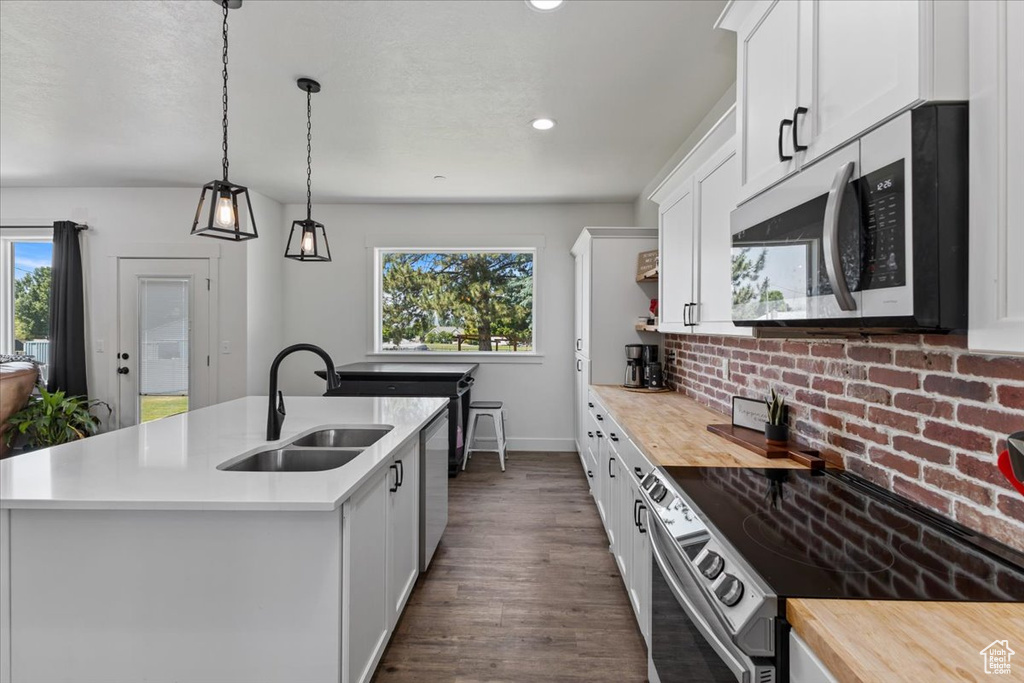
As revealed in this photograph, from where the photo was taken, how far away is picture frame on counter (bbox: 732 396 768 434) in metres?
2.00

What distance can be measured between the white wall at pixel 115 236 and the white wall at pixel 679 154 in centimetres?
390

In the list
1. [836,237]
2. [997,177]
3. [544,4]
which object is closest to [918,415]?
[836,237]

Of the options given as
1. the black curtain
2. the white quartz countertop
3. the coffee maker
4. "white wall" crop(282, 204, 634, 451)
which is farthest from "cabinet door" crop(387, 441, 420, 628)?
the black curtain

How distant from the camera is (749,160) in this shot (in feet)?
5.00

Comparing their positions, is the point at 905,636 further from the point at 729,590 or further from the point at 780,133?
the point at 780,133

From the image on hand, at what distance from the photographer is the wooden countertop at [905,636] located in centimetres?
→ 63

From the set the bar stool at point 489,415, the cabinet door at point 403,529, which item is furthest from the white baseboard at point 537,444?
the cabinet door at point 403,529

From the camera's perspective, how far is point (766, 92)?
55.7 inches

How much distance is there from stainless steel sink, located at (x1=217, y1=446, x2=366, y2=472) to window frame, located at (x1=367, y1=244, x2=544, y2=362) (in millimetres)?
3270

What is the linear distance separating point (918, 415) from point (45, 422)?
581 cm

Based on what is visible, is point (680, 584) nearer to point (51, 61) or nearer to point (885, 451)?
point (885, 451)

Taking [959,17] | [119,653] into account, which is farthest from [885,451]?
[119,653]

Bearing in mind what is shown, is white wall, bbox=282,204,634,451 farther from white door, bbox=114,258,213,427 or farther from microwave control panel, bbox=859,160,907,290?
microwave control panel, bbox=859,160,907,290

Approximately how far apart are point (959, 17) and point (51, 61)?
3.61 metres
